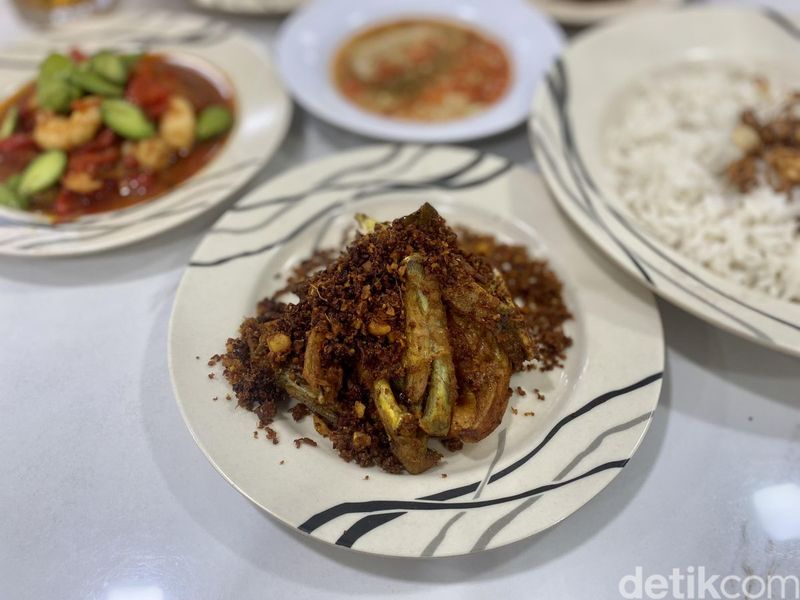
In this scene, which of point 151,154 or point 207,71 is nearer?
point 151,154

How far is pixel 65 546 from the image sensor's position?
5.23 feet

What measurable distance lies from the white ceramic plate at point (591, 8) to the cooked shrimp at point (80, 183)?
93.0 inches

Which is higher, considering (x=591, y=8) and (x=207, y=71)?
(x=591, y=8)

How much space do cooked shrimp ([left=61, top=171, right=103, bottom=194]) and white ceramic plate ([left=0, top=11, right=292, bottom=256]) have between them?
→ 6.1 inches

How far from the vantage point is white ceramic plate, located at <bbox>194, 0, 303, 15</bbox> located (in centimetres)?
308

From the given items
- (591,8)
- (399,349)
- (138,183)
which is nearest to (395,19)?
(591,8)

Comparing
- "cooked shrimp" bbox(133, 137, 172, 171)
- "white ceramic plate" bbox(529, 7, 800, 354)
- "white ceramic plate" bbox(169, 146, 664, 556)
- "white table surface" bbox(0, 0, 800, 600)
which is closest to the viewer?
"white ceramic plate" bbox(169, 146, 664, 556)

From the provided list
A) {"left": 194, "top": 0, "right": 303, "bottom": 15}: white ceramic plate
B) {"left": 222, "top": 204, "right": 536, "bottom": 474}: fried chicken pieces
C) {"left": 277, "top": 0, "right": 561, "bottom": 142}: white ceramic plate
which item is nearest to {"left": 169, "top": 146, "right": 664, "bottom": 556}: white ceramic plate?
{"left": 222, "top": 204, "right": 536, "bottom": 474}: fried chicken pieces

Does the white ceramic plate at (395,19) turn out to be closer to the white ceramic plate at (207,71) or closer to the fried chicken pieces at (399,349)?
the white ceramic plate at (207,71)

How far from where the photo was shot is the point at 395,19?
10.6 ft

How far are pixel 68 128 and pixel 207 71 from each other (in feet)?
2.28

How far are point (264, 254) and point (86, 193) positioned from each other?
2.54ft

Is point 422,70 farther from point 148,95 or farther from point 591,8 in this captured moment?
point 148,95

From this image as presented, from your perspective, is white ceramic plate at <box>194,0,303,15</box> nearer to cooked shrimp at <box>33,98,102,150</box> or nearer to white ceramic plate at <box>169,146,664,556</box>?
cooked shrimp at <box>33,98,102,150</box>
